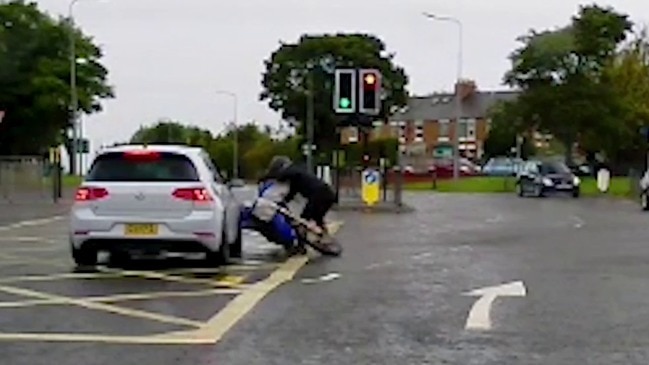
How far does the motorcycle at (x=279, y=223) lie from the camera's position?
18922mm

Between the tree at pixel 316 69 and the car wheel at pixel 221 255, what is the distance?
88.1m

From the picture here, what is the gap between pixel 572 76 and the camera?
75875mm

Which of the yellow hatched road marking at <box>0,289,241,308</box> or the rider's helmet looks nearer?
the yellow hatched road marking at <box>0,289,241,308</box>

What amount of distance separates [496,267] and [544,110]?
58.5 metres

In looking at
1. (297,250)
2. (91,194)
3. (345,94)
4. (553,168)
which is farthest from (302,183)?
(553,168)

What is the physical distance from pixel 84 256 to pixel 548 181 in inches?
1615

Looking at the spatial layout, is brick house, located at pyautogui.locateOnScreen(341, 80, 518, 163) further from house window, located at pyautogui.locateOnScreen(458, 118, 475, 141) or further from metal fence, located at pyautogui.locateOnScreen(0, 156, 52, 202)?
metal fence, located at pyautogui.locateOnScreen(0, 156, 52, 202)

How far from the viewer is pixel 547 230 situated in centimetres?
2650

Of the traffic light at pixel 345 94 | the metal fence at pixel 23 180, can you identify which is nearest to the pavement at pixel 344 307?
the traffic light at pixel 345 94

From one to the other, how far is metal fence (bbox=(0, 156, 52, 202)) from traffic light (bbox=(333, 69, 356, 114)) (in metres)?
17.4

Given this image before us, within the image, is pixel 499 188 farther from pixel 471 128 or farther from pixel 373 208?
pixel 471 128

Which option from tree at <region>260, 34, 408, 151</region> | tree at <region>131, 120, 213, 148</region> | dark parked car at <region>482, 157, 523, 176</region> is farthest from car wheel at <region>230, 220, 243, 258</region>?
tree at <region>131, 120, 213, 148</region>

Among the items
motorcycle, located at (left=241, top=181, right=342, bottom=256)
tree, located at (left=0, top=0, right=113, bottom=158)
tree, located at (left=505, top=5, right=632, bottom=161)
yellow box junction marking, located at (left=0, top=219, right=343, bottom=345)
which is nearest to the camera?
yellow box junction marking, located at (left=0, top=219, right=343, bottom=345)

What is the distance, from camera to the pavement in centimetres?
965
